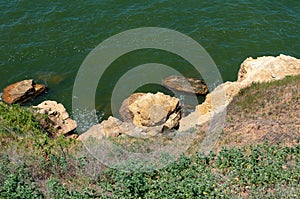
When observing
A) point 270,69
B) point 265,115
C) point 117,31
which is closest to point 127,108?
point 117,31

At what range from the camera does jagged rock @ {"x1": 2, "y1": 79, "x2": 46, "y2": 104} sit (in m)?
25.2

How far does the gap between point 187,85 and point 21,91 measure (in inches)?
393

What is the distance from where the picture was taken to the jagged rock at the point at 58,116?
22125 millimetres

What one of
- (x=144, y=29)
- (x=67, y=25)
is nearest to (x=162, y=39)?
(x=144, y=29)

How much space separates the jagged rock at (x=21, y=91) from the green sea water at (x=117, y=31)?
544 millimetres

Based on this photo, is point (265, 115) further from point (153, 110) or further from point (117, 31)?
point (117, 31)

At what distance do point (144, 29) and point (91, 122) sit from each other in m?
9.07

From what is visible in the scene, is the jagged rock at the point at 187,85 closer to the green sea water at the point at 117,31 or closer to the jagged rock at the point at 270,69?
the green sea water at the point at 117,31

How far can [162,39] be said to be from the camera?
29.7 meters

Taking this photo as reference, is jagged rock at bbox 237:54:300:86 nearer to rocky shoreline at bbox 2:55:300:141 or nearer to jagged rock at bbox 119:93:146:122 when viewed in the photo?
rocky shoreline at bbox 2:55:300:141

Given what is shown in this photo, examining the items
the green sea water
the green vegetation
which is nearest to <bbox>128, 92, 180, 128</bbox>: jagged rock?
the green sea water

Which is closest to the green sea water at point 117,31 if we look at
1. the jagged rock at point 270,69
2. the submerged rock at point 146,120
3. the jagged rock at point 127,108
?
the jagged rock at point 127,108

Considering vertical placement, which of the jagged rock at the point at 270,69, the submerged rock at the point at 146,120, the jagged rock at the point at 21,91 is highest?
the jagged rock at the point at 270,69

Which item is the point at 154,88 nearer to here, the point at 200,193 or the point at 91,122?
the point at 91,122
